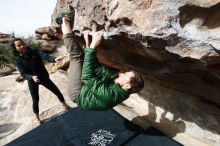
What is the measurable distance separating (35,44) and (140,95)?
15.3 meters

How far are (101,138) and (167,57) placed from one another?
7.08 feet

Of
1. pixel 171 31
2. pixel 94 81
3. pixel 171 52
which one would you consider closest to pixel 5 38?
pixel 94 81

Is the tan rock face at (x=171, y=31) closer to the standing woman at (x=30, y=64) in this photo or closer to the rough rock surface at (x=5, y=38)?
the standing woman at (x=30, y=64)

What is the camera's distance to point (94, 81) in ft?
14.6

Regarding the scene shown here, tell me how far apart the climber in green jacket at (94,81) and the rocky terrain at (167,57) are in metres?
0.43

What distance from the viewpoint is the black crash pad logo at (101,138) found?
503 cm

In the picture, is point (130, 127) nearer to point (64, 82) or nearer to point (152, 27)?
point (152, 27)

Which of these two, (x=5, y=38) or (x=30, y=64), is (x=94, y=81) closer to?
(x=30, y=64)

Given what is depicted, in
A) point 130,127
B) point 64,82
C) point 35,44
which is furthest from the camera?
point 35,44

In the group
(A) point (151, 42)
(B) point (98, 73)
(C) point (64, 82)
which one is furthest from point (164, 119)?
(C) point (64, 82)

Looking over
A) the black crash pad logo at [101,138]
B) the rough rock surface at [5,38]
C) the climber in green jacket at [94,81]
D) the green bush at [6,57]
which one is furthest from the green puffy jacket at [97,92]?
the rough rock surface at [5,38]

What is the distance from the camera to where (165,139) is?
4.89 m

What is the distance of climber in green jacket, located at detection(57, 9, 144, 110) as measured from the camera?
4.28 metres

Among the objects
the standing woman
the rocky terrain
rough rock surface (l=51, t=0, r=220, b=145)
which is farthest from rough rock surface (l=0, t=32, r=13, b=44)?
rough rock surface (l=51, t=0, r=220, b=145)
